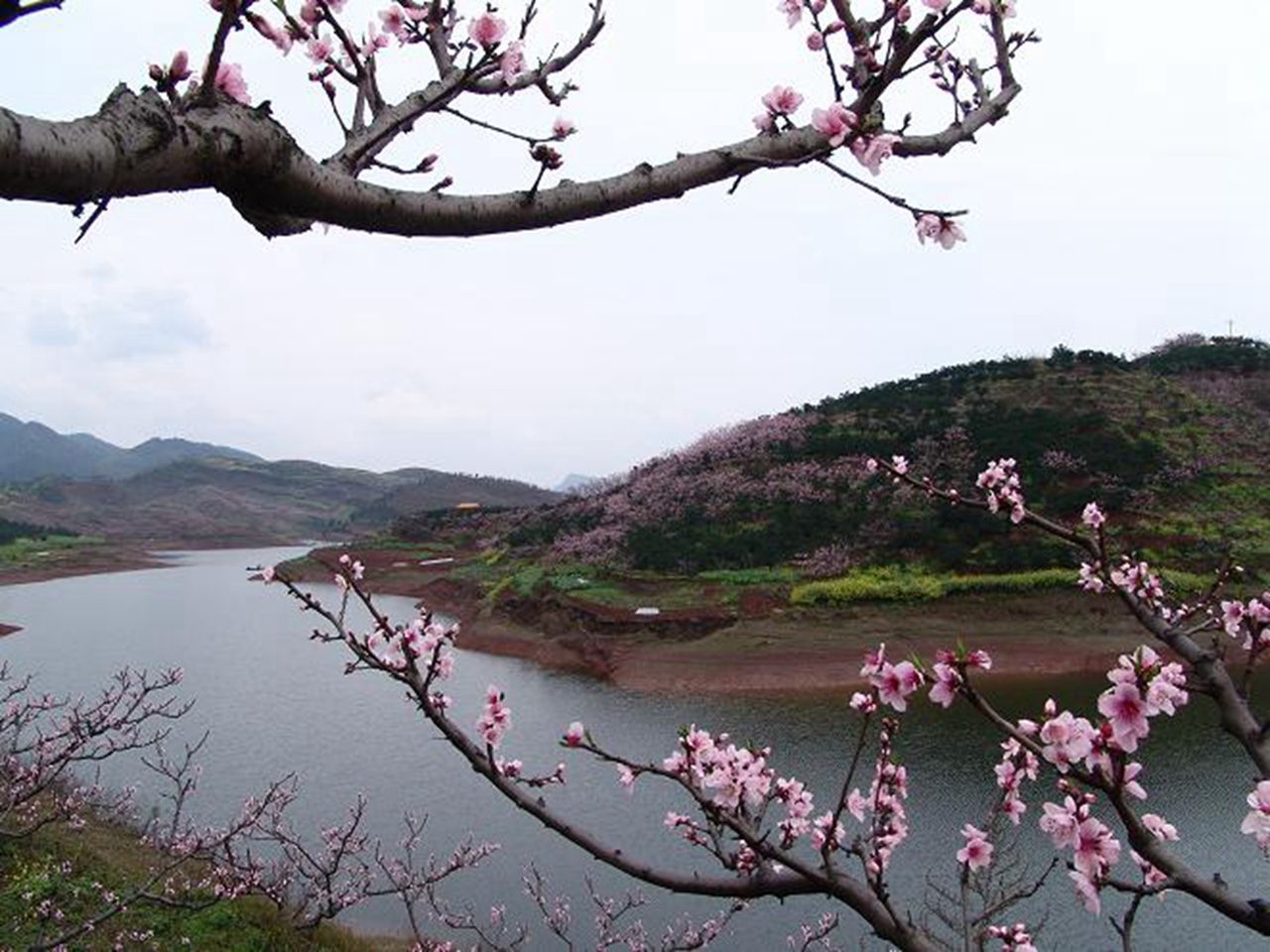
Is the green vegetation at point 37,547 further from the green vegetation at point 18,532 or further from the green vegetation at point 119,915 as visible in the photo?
the green vegetation at point 119,915

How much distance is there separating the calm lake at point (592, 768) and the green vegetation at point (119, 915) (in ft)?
5.65

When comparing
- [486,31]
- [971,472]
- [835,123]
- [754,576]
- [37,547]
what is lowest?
[754,576]

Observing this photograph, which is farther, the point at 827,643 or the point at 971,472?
the point at 971,472

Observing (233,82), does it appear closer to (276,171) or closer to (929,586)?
(276,171)

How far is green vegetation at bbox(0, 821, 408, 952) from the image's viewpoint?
8.70 m

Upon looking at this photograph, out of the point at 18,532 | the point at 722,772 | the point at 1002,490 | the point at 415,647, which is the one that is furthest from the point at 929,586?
the point at 18,532

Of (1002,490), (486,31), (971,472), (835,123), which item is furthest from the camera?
(971,472)

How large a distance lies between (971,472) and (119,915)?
28.5 m

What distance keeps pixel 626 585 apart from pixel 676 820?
25682 millimetres

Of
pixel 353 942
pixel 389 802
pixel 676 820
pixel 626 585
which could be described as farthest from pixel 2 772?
pixel 626 585

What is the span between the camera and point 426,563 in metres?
45.7

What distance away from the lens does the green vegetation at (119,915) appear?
870 centimetres

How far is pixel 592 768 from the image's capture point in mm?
15352

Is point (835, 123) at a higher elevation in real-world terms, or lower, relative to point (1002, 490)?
higher
